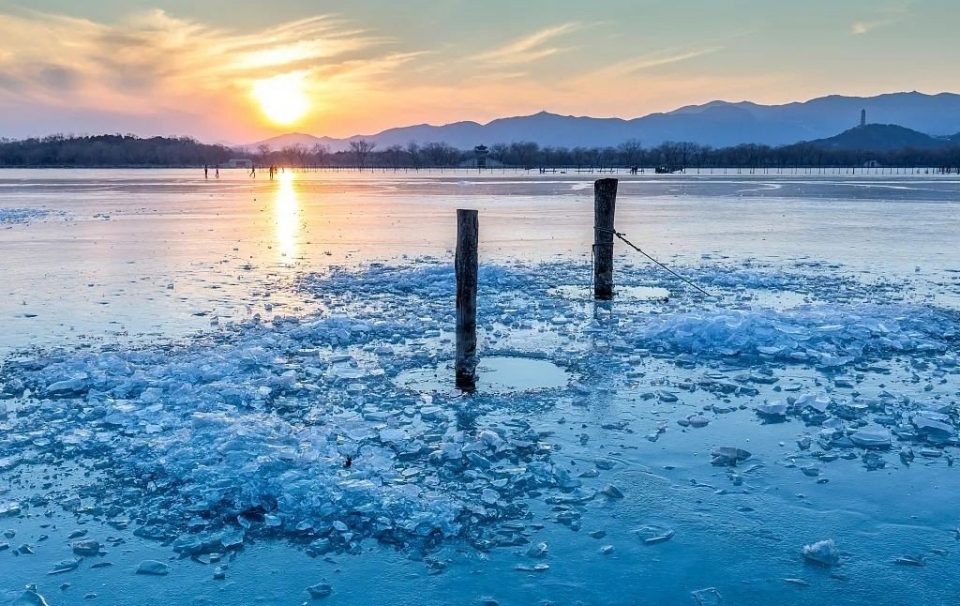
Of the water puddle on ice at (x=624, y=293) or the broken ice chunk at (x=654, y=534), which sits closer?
the broken ice chunk at (x=654, y=534)

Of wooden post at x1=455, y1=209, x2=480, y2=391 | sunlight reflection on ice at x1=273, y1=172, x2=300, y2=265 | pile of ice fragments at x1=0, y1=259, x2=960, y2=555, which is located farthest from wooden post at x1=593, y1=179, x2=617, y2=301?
sunlight reflection on ice at x1=273, y1=172, x2=300, y2=265

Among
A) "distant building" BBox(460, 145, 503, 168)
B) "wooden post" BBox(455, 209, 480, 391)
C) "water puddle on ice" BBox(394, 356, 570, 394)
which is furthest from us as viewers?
"distant building" BBox(460, 145, 503, 168)

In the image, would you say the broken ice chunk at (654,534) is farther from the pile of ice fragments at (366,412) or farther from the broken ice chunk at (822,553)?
the broken ice chunk at (822,553)

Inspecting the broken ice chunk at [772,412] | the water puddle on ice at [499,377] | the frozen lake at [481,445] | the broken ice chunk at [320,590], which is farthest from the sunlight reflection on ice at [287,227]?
the broken ice chunk at [320,590]

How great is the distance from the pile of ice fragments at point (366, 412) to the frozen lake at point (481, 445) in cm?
3

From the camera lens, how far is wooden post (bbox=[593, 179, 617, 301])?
14.9 meters


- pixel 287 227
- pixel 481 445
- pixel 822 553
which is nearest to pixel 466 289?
pixel 481 445

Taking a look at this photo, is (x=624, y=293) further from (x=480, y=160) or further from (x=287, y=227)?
(x=480, y=160)

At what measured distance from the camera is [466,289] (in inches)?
379

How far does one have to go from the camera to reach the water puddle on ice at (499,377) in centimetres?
912

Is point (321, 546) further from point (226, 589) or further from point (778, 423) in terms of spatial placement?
point (778, 423)

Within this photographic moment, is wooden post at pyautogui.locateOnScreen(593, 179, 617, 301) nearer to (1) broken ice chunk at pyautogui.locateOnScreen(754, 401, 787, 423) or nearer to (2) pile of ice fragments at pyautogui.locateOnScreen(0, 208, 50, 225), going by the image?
(1) broken ice chunk at pyautogui.locateOnScreen(754, 401, 787, 423)

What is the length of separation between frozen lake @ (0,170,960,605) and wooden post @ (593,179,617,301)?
2.01 ft

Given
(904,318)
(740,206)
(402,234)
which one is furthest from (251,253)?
(740,206)
